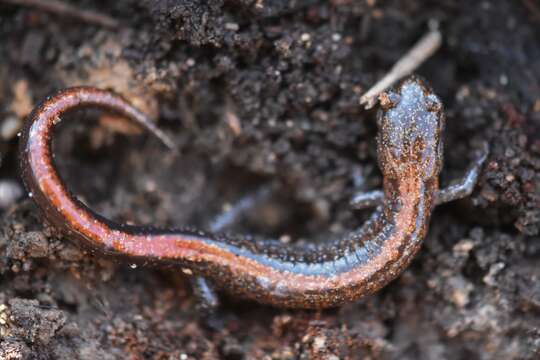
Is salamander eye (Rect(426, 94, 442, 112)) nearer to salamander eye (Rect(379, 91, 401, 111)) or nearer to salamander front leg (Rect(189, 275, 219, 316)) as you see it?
salamander eye (Rect(379, 91, 401, 111))

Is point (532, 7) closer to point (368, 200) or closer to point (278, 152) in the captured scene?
point (368, 200)

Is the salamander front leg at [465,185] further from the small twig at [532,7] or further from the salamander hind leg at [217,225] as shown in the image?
the salamander hind leg at [217,225]

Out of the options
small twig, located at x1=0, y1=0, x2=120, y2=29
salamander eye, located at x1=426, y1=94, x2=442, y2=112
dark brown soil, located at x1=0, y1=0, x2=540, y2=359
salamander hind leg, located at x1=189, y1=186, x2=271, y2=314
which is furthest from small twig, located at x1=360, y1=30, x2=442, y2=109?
small twig, located at x1=0, y1=0, x2=120, y2=29

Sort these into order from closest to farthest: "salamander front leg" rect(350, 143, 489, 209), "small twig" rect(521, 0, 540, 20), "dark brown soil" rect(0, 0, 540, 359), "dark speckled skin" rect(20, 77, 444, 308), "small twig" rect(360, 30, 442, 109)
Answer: "dark speckled skin" rect(20, 77, 444, 308)
"dark brown soil" rect(0, 0, 540, 359)
"salamander front leg" rect(350, 143, 489, 209)
"small twig" rect(360, 30, 442, 109)
"small twig" rect(521, 0, 540, 20)

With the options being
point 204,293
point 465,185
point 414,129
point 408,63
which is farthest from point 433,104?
point 204,293

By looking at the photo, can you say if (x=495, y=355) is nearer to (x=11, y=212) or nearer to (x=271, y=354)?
(x=271, y=354)

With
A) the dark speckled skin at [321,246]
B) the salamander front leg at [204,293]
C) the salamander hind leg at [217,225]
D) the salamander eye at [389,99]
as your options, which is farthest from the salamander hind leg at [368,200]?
the salamander front leg at [204,293]
